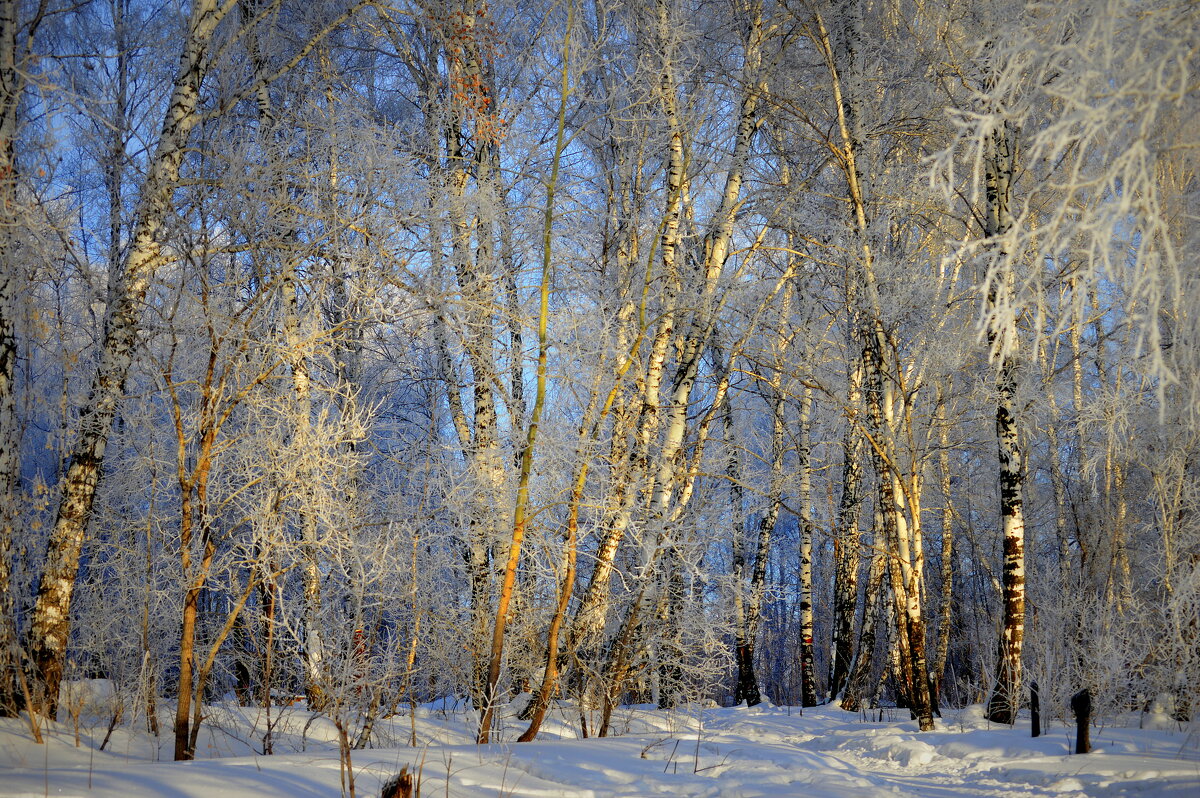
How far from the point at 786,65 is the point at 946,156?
829 centimetres

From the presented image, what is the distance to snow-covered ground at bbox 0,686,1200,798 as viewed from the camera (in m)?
4.12

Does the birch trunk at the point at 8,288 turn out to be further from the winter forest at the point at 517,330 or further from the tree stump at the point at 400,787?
the tree stump at the point at 400,787

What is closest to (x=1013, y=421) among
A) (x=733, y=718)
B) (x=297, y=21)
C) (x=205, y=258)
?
(x=733, y=718)

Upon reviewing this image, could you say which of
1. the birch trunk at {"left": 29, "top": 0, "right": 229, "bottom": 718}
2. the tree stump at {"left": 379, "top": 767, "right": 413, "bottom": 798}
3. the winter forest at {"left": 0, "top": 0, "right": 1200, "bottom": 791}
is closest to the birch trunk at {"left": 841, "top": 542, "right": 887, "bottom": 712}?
the winter forest at {"left": 0, "top": 0, "right": 1200, "bottom": 791}

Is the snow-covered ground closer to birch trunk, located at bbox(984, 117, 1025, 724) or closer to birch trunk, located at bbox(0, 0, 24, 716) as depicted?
birch trunk, located at bbox(984, 117, 1025, 724)

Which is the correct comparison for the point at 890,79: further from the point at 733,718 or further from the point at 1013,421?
the point at 733,718

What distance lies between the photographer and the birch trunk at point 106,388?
6.22m

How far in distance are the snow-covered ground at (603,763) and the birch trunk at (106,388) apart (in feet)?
2.56

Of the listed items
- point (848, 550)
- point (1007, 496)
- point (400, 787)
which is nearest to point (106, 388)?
point (400, 787)

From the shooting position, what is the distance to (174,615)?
796 cm

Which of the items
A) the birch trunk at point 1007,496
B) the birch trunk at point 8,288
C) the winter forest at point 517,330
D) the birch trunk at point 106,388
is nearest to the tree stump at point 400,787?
the winter forest at point 517,330

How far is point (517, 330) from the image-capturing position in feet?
28.4

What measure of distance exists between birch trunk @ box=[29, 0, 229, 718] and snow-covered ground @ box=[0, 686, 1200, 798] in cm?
78

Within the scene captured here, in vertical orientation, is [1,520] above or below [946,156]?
below
